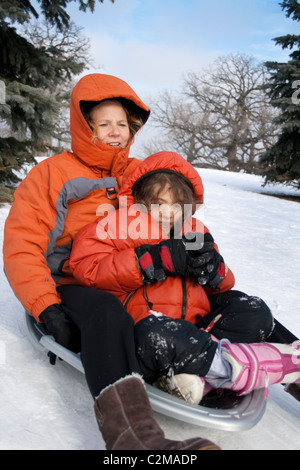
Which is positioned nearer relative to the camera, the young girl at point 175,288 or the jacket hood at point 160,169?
the young girl at point 175,288

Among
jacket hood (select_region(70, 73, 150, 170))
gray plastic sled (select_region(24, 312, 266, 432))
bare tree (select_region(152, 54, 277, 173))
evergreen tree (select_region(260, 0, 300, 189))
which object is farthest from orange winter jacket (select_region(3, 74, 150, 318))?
bare tree (select_region(152, 54, 277, 173))

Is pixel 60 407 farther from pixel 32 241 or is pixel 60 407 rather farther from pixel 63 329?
pixel 32 241

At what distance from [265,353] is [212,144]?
73.4 feet

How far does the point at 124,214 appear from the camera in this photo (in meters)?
1.64

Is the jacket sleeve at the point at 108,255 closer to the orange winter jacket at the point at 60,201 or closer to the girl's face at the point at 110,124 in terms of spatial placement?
the orange winter jacket at the point at 60,201

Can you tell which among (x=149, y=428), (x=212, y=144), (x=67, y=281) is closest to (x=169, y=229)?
(x=67, y=281)

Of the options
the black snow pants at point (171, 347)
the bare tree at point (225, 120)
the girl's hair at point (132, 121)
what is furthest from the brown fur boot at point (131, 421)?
the bare tree at point (225, 120)

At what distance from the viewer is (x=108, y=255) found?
1509mm

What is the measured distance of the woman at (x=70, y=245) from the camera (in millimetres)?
1031

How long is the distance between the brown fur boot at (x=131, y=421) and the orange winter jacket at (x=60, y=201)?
0.50 meters

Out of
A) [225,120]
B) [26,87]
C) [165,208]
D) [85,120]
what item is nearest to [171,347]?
[165,208]

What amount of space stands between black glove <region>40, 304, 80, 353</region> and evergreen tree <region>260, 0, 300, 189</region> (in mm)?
7091

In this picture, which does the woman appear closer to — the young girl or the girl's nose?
the girl's nose

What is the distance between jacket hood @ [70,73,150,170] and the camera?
1.77 m
